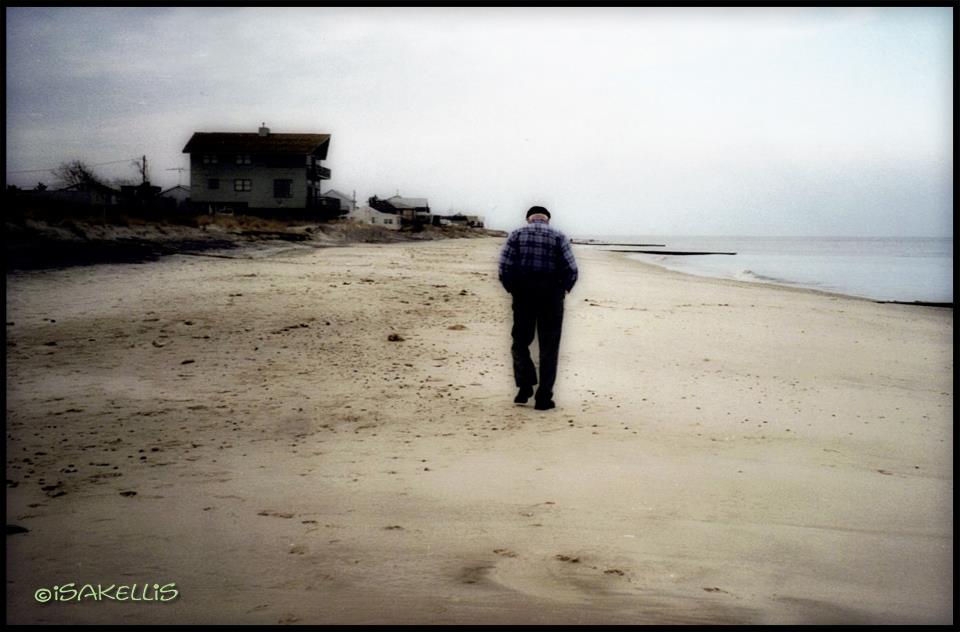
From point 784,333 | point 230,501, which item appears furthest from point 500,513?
point 784,333

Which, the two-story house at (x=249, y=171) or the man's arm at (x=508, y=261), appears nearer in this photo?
the man's arm at (x=508, y=261)

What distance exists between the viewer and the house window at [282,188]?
51750 mm

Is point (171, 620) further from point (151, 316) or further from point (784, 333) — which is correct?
point (784, 333)

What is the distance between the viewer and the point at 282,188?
51750 mm

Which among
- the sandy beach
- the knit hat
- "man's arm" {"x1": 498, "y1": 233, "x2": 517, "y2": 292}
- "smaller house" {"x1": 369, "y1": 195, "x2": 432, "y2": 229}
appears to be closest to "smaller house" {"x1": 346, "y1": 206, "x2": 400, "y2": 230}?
"smaller house" {"x1": 369, "y1": 195, "x2": 432, "y2": 229}

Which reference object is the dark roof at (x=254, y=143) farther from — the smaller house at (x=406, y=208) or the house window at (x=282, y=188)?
the smaller house at (x=406, y=208)

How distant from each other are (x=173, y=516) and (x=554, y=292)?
132 inches

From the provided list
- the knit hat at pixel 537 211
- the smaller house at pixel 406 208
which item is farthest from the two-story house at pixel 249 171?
the knit hat at pixel 537 211

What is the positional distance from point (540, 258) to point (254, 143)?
49.6 meters

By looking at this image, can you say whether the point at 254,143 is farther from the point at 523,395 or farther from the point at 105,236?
the point at 523,395

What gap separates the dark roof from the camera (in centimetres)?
5028

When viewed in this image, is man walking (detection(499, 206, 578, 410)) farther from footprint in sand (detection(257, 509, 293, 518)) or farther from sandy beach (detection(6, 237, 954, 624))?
footprint in sand (detection(257, 509, 293, 518))

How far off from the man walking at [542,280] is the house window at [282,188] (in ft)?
160

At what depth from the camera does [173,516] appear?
3.54 m
